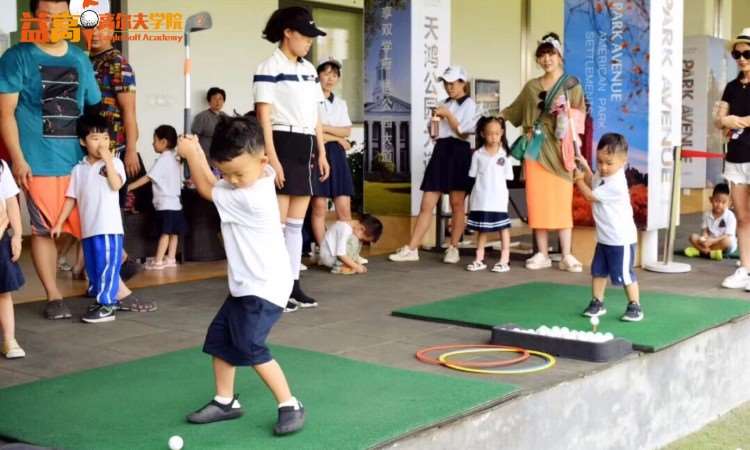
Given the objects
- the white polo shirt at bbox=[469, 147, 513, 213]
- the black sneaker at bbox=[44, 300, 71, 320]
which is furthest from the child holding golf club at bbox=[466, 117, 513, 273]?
the black sneaker at bbox=[44, 300, 71, 320]

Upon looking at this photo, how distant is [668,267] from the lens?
7.25m

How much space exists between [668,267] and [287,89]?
331 centimetres

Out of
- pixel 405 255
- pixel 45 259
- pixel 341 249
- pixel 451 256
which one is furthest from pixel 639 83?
pixel 45 259

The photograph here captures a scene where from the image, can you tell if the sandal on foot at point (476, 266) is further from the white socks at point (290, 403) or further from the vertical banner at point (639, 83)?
the white socks at point (290, 403)

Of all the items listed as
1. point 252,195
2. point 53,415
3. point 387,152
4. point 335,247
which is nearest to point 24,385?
point 53,415

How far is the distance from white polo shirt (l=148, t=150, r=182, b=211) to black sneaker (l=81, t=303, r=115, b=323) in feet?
8.11

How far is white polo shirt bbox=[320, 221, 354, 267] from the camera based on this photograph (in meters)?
7.12

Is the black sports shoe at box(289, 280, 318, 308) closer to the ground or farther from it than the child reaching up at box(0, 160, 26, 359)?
closer to the ground

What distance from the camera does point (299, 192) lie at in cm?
552

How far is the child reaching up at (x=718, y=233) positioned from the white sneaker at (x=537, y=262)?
1.39 m

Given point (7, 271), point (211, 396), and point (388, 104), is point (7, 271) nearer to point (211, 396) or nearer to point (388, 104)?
point (211, 396)

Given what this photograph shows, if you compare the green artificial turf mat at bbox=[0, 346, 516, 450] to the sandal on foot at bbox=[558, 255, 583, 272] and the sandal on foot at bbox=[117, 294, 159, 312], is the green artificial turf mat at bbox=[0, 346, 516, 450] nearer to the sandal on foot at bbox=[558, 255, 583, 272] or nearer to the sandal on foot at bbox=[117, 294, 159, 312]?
the sandal on foot at bbox=[117, 294, 159, 312]

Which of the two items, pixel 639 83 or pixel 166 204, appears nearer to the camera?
pixel 639 83

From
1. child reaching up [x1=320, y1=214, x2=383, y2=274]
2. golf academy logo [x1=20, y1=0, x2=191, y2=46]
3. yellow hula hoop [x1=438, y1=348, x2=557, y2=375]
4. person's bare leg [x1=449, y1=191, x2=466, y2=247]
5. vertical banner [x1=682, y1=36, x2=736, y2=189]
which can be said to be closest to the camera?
yellow hula hoop [x1=438, y1=348, x2=557, y2=375]
